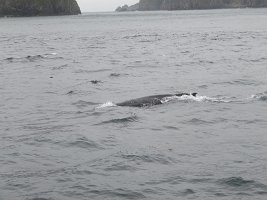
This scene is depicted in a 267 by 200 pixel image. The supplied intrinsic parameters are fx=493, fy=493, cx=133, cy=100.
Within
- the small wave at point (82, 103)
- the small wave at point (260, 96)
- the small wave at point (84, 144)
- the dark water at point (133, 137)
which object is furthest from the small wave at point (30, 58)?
the small wave at point (84, 144)

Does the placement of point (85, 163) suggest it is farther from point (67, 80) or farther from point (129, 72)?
point (129, 72)

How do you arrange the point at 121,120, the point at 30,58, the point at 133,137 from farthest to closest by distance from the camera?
the point at 30,58, the point at 121,120, the point at 133,137

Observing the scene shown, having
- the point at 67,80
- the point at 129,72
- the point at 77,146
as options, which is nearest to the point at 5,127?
the point at 77,146

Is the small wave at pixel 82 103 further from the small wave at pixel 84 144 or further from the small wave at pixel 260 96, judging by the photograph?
the small wave at pixel 260 96

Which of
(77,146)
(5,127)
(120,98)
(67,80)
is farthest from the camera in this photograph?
(67,80)

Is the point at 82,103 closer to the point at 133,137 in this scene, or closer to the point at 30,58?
Answer: the point at 133,137

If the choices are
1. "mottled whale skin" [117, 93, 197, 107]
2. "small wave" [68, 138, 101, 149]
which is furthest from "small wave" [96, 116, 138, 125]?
"small wave" [68, 138, 101, 149]

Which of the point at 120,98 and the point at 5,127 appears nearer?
the point at 5,127

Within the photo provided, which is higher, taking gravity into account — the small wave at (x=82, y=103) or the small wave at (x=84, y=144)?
the small wave at (x=84, y=144)

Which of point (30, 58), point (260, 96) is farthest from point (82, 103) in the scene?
point (30, 58)

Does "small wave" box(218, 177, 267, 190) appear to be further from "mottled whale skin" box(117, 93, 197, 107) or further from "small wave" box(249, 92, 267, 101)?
"small wave" box(249, 92, 267, 101)

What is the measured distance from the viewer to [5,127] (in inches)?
859

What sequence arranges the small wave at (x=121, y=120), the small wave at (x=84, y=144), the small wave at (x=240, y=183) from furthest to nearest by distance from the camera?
the small wave at (x=121, y=120)
the small wave at (x=84, y=144)
the small wave at (x=240, y=183)

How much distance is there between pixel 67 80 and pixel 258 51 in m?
25.2
